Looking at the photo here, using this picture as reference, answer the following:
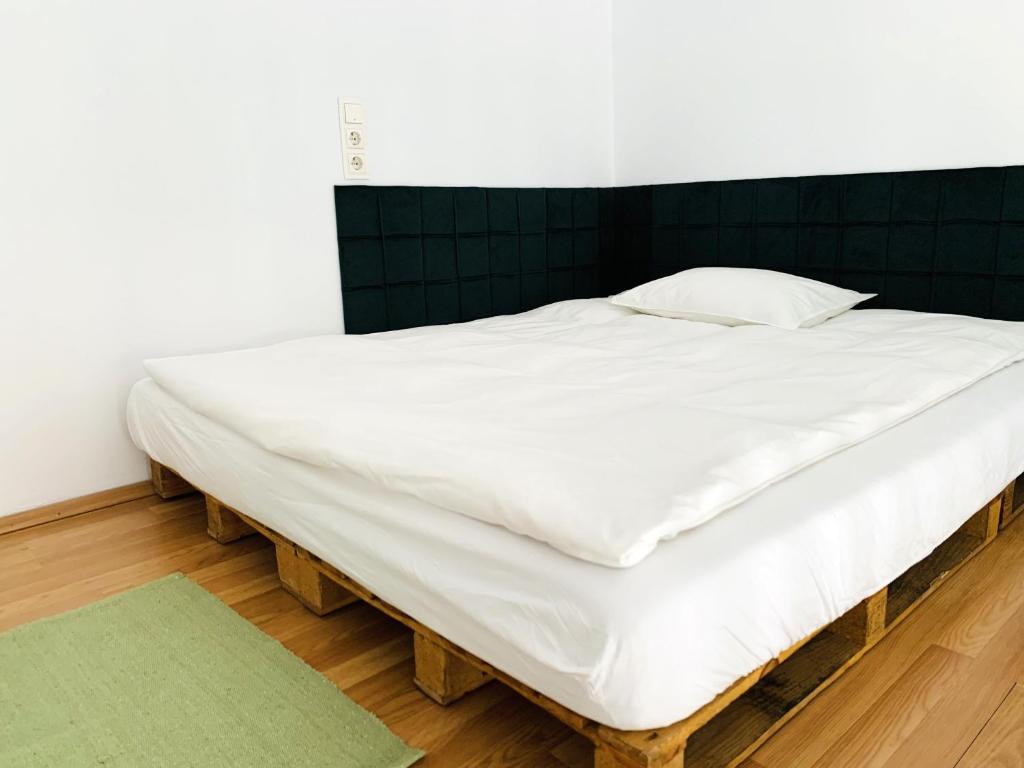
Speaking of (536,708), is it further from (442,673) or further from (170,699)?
(170,699)

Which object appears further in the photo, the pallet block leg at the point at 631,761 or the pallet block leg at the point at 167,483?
the pallet block leg at the point at 167,483

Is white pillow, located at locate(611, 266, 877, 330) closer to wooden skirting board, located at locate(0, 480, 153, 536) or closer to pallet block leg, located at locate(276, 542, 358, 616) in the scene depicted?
pallet block leg, located at locate(276, 542, 358, 616)

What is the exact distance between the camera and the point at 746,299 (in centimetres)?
269

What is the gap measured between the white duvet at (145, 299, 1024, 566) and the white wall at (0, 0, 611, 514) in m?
0.41

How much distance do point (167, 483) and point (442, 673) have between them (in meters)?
1.55

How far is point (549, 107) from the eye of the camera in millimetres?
3592

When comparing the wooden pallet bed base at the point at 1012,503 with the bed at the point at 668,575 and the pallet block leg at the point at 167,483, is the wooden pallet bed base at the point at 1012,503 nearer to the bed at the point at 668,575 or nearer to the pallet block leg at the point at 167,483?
the bed at the point at 668,575

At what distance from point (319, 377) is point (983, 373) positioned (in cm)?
171

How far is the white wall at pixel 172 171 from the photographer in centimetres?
232

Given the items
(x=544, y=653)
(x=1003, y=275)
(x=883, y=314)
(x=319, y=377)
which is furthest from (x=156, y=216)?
(x=1003, y=275)

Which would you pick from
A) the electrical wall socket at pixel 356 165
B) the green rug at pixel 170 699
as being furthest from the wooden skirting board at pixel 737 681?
the electrical wall socket at pixel 356 165

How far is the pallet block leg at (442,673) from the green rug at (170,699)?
12 cm

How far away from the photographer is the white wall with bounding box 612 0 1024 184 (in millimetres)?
2625

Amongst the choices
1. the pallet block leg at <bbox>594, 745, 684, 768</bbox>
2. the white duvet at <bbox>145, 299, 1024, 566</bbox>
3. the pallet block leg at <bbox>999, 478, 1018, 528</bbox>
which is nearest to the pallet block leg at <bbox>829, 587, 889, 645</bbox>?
the white duvet at <bbox>145, 299, 1024, 566</bbox>
